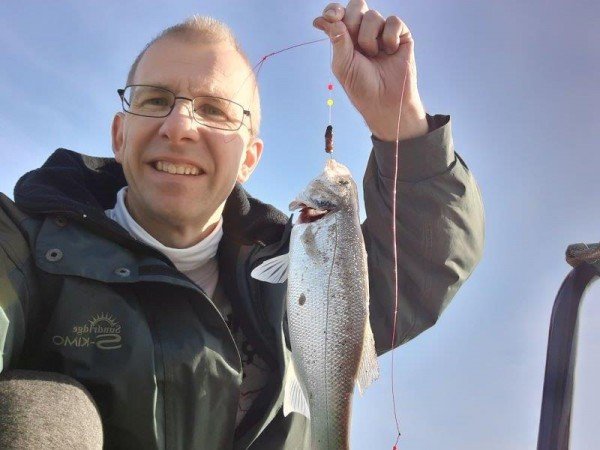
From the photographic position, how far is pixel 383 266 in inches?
144

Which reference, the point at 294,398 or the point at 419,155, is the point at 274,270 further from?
the point at 419,155

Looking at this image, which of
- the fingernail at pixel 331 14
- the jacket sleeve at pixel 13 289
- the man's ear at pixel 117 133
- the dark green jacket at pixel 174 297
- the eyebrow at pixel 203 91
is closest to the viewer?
the jacket sleeve at pixel 13 289

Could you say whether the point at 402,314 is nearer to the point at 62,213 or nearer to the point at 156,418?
the point at 156,418

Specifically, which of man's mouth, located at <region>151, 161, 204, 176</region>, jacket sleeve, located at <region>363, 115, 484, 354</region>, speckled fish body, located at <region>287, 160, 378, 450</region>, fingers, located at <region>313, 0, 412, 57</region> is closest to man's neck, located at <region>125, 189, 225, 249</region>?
man's mouth, located at <region>151, 161, 204, 176</region>

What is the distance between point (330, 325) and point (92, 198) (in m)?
1.57

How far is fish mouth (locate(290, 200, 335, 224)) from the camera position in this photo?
3209mm

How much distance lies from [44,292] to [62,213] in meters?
0.45

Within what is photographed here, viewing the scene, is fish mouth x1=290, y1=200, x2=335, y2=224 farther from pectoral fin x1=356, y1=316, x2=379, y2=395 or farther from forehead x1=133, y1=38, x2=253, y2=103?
forehead x1=133, y1=38, x2=253, y2=103

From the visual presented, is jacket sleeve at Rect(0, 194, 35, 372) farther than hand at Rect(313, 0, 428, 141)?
No

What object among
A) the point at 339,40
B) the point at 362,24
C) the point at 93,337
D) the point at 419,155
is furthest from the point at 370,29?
the point at 93,337

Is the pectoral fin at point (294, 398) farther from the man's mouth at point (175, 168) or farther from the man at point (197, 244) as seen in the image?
the man's mouth at point (175, 168)

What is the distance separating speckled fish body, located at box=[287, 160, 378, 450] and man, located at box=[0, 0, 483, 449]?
424 millimetres

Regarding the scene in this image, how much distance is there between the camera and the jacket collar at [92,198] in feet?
10.2

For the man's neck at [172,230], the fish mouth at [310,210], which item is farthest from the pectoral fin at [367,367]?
the man's neck at [172,230]
